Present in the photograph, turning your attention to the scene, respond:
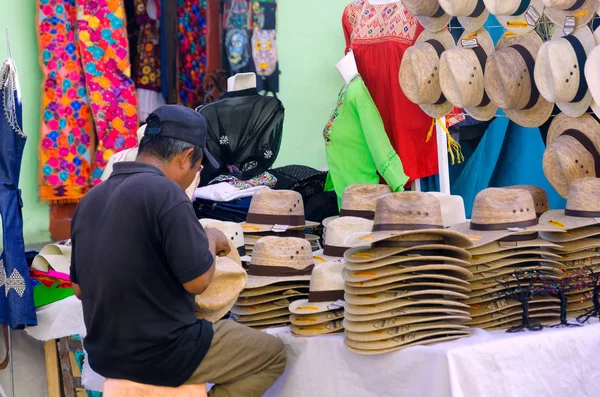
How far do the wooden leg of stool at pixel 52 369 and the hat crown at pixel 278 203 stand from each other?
45.8 inches

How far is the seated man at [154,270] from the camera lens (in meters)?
2.89

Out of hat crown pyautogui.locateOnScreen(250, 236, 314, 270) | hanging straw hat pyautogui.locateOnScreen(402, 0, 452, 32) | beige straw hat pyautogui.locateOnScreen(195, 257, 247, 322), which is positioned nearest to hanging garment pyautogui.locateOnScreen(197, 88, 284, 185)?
hanging straw hat pyautogui.locateOnScreen(402, 0, 452, 32)

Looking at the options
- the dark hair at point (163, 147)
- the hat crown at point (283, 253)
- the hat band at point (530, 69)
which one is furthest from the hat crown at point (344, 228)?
the dark hair at point (163, 147)

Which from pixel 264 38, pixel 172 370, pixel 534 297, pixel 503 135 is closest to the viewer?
pixel 172 370

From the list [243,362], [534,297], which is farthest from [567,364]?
[243,362]

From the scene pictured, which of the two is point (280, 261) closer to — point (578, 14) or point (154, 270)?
point (154, 270)

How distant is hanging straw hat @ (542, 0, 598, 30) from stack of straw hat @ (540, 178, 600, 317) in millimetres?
645

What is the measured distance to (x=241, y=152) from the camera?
5.24m

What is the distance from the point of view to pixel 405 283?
3080 millimetres

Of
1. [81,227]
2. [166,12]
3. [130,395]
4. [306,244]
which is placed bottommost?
[130,395]

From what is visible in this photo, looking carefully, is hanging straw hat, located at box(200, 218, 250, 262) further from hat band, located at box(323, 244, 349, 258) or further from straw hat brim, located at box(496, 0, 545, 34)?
straw hat brim, located at box(496, 0, 545, 34)

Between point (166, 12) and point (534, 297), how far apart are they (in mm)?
3876

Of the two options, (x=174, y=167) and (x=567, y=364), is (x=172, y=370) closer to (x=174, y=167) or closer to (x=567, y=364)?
(x=174, y=167)

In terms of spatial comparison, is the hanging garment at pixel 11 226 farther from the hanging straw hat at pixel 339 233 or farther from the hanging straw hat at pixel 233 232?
the hanging straw hat at pixel 339 233
